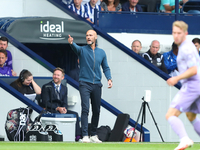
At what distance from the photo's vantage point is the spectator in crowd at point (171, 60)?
37.2 feet

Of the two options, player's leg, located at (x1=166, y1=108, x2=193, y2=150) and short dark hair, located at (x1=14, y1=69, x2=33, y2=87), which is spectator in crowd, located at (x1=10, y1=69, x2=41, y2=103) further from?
player's leg, located at (x1=166, y1=108, x2=193, y2=150)

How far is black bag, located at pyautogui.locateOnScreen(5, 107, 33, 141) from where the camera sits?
8.69 metres

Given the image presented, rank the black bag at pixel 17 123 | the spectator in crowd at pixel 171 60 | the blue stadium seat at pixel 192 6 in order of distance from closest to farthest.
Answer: the black bag at pixel 17 123
the spectator in crowd at pixel 171 60
the blue stadium seat at pixel 192 6

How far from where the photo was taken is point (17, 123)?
8.77m

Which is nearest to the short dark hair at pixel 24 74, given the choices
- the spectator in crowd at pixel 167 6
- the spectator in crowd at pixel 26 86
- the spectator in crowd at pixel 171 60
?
the spectator in crowd at pixel 26 86

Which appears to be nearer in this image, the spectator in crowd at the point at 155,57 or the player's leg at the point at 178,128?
the player's leg at the point at 178,128

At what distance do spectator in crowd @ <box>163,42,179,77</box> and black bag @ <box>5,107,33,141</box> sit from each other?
406 cm

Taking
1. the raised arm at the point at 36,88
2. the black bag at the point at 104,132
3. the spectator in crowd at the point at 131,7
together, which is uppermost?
the spectator in crowd at the point at 131,7

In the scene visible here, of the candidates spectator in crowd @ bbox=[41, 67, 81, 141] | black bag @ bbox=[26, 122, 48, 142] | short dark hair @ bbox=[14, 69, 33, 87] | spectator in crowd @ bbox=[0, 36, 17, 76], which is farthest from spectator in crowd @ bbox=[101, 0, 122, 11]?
black bag @ bbox=[26, 122, 48, 142]

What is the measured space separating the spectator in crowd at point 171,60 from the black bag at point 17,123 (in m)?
4.06

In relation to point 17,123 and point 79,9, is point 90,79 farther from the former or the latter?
point 79,9

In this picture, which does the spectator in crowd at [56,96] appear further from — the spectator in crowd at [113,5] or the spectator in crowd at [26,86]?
the spectator in crowd at [113,5]

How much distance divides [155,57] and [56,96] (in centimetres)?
322

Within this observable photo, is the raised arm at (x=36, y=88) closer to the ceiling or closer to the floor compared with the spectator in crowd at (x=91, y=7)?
closer to the floor
